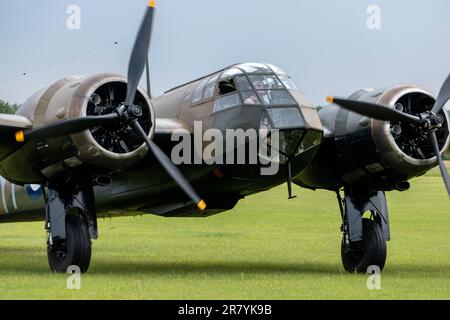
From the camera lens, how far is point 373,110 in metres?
15.9

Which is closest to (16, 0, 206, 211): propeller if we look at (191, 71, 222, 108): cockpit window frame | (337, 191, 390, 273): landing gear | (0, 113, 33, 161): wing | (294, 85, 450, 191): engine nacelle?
(0, 113, 33, 161): wing

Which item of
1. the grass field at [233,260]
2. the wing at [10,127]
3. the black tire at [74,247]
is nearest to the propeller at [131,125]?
A: the wing at [10,127]

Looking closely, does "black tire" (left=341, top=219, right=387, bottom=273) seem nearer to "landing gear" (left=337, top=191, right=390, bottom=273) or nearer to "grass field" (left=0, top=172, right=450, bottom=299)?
"landing gear" (left=337, top=191, right=390, bottom=273)

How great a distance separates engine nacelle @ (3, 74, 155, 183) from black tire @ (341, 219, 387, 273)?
15.5 ft

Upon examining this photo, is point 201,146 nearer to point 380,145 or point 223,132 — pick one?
point 223,132

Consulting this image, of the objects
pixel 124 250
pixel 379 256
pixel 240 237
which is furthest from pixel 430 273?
pixel 240 237

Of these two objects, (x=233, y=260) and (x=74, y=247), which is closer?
(x=74, y=247)

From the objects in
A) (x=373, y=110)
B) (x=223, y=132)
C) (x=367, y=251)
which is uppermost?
(x=373, y=110)

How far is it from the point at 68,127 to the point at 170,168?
200 cm


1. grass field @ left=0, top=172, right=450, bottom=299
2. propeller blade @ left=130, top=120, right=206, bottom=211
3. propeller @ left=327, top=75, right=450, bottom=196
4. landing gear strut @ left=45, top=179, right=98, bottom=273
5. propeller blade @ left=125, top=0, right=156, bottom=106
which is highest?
propeller blade @ left=125, top=0, right=156, bottom=106

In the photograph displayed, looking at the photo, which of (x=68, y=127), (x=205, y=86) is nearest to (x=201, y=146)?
(x=205, y=86)

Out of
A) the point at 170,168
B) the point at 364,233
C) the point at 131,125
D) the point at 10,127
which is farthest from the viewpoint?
the point at 364,233

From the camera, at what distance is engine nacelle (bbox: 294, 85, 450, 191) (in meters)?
16.5
